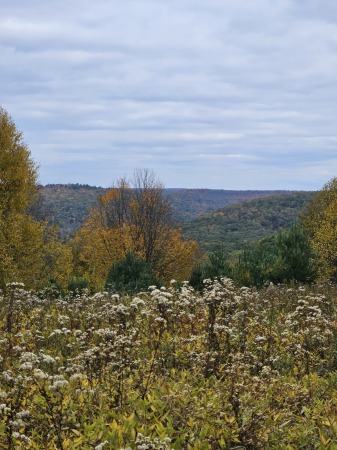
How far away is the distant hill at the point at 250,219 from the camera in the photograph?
136200 millimetres

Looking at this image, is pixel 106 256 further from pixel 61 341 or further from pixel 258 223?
pixel 258 223

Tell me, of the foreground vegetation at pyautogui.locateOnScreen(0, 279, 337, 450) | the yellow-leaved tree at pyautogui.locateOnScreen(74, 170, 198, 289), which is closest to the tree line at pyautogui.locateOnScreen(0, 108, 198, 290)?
the yellow-leaved tree at pyautogui.locateOnScreen(74, 170, 198, 289)

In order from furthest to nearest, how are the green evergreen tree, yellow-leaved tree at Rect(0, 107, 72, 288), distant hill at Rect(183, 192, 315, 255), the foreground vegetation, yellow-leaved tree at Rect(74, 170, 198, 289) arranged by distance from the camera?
distant hill at Rect(183, 192, 315, 255) < yellow-leaved tree at Rect(74, 170, 198, 289) < yellow-leaved tree at Rect(0, 107, 72, 288) < the green evergreen tree < the foreground vegetation

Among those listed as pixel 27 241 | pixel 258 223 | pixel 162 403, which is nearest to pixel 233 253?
pixel 258 223

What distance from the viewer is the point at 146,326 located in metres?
12.5

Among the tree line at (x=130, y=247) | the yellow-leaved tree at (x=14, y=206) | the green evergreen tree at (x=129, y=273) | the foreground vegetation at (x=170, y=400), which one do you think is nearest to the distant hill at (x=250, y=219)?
the tree line at (x=130, y=247)

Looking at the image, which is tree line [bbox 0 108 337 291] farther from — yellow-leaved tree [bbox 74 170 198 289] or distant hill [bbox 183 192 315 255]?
distant hill [bbox 183 192 315 255]

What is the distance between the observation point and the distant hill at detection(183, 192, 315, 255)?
136 meters

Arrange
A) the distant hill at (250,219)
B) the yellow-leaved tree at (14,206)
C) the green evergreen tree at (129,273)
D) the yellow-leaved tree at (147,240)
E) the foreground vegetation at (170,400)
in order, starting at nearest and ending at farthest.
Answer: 1. the foreground vegetation at (170,400)
2. the green evergreen tree at (129,273)
3. the yellow-leaved tree at (14,206)
4. the yellow-leaved tree at (147,240)
5. the distant hill at (250,219)

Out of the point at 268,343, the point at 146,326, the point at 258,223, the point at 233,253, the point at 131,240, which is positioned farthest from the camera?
the point at 258,223

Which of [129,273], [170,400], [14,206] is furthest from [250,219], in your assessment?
[170,400]

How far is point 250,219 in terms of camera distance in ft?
506

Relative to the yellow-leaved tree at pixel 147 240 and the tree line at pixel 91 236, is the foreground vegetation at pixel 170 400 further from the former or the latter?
the yellow-leaved tree at pixel 147 240

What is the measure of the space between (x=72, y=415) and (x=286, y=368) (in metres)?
5.05
